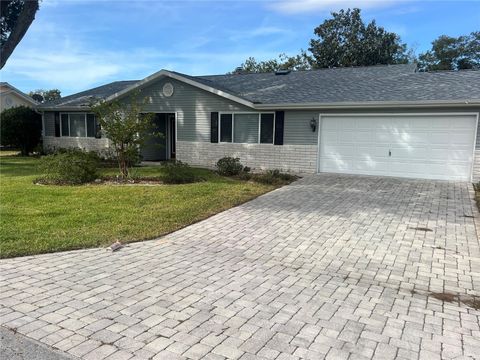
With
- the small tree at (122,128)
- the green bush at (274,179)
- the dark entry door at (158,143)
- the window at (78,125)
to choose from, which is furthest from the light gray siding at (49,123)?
the green bush at (274,179)

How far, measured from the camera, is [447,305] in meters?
3.78

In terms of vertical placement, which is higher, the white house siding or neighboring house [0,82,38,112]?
neighboring house [0,82,38,112]

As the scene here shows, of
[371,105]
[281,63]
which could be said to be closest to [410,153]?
[371,105]

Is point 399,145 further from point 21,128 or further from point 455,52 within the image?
point 455,52

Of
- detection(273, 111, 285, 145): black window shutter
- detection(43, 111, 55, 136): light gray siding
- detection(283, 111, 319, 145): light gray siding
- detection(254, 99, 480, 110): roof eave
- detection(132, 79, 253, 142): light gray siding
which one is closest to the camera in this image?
detection(254, 99, 480, 110): roof eave

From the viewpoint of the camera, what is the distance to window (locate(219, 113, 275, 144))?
14.9 meters

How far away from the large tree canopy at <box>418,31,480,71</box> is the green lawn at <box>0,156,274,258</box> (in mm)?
35089

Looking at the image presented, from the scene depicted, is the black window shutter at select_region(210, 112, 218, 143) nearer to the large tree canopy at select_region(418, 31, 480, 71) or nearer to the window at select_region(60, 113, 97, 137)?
the window at select_region(60, 113, 97, 137)

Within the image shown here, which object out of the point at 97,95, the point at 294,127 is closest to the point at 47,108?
the point at 97,95

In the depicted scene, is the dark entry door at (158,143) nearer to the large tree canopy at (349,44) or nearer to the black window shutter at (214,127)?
the black window shutter at (214,127)

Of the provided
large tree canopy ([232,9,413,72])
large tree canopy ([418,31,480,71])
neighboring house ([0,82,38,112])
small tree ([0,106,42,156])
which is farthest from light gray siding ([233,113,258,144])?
large tree canopy ([418,31,480,71])

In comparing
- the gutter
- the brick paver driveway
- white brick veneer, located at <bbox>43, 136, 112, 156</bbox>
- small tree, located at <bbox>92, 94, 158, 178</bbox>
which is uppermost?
the gutter

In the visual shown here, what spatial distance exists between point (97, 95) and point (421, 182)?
1635cm

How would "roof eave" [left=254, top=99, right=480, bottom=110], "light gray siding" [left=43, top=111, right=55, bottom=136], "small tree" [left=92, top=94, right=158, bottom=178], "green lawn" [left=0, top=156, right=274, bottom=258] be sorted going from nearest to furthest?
"green lawn" [left=0, top=156, right=274, bottom=258], "small tree" [left=92, top=94, right=158, bottom=178], "roof eave" [left=254, top=99, right=480, bottom=110], "light gray siding" [left=43, top=111, right=55, bottom=136]
